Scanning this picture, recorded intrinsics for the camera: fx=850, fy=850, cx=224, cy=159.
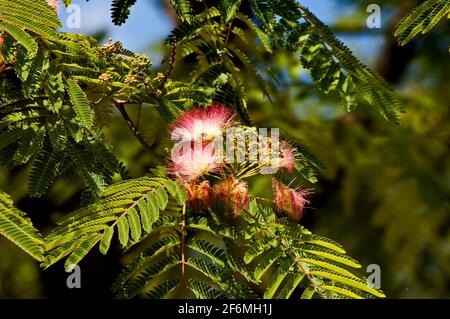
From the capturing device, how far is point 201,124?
6.99 ft

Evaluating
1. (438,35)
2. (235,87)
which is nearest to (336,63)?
(235,87)

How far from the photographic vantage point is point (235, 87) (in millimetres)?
2531

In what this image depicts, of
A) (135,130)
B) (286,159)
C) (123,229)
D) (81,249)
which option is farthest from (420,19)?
(81,249)

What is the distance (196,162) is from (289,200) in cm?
27

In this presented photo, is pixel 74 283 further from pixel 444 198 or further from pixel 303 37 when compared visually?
pixel 444 198

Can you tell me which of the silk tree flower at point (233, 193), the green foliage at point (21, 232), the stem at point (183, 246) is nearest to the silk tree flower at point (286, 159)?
the silk tree flower at point (233, 193)

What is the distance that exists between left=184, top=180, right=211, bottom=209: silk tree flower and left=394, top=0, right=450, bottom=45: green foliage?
641mm

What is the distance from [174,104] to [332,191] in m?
3.76

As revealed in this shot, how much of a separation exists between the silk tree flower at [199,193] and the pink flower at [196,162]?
0.07 ft

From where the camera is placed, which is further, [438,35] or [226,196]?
[438,35]

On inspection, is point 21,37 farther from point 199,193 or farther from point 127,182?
point 199,193

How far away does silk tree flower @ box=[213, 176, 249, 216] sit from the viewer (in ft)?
7.00

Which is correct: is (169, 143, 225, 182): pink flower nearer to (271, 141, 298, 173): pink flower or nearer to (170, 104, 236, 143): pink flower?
(170, 104, 236, 143): pink flower

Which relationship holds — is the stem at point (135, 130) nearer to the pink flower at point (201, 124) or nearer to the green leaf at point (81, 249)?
the pink flower at point (201, 124)
